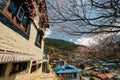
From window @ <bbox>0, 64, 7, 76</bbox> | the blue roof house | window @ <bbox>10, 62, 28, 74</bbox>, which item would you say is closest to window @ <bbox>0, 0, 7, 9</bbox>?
window @ <bbox>0, 64, 7, 76</bbox>

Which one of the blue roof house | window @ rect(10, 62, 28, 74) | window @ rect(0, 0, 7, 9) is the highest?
window @ rect(0, 0, 7, 9)

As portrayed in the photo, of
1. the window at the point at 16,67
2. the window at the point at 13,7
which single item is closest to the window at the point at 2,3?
the window at the point at 13,7

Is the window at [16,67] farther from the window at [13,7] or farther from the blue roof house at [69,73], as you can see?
the blue roof house at [69,73]

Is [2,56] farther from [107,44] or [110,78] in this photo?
[110,78]

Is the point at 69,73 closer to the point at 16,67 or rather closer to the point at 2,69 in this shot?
the point at 16,67

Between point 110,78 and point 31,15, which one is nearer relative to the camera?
point 31,15

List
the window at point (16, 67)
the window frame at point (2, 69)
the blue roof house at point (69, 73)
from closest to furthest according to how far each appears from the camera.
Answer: the window frame at point (2, 69)
the window at point (16, 67)
the blue roof house at point (69, 73)

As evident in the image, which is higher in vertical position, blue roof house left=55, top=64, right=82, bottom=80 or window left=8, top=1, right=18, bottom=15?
window left=8, top=1, right=18, bottom=15

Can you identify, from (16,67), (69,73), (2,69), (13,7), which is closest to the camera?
(2,69)

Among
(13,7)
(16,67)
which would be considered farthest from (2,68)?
(13,7)

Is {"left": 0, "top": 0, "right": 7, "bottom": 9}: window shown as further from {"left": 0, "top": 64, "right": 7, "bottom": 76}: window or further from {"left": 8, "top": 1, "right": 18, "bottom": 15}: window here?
{"left": 0, "top": 64, "right": 7, "bottom": 76}: window

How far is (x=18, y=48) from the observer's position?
6641 millimetres

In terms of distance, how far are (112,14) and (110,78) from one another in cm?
3205

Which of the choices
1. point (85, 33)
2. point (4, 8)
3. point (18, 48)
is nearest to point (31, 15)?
point (18, 48)
